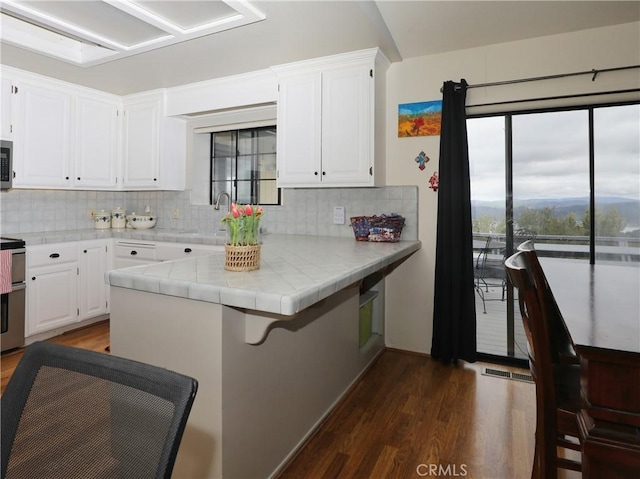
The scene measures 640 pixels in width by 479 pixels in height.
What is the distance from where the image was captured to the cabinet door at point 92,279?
12.1 ft

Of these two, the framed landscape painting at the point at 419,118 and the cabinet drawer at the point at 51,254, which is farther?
the cabinet drawer at the point at 51,254

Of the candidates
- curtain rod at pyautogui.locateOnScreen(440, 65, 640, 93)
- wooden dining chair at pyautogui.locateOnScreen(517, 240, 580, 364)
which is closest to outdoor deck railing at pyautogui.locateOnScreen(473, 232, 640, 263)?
curtain rod at pyautogui.locateOnScreen(440, 65, 640, 93)

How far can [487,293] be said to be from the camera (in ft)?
10.2

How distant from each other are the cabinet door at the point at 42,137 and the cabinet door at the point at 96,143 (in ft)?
0.37

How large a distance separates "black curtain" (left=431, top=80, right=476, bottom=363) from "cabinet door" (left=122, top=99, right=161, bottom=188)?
2939mm

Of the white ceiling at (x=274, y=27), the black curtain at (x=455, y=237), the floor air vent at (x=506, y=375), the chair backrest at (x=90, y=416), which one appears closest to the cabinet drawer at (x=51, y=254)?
the white ceiling at (x=274, y=27)

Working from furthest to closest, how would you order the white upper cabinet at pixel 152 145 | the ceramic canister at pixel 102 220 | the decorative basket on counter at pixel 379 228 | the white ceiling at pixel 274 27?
1. the ceramic canister at pixel 102 220
2. the white upper cabinet at pixel 152 145
3. the decorative basket on counter at pixel 379 228
4. the white ceiling at pixel 274 27

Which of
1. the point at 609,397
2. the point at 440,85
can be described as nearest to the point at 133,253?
the point at 440,85

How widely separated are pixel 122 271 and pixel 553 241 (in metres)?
2.84

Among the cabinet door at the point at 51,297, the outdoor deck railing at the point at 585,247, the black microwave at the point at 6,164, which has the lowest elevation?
the cabinet door at the point at 51,297

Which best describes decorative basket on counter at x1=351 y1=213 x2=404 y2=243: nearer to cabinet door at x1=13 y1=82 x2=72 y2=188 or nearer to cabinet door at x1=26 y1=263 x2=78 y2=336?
cabinet door at x1=26 y1=263 x2=78 y2=336

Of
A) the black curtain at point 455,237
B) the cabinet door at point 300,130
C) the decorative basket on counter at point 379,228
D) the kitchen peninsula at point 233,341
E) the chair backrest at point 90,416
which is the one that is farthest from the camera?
the cabinet door at point 300,130

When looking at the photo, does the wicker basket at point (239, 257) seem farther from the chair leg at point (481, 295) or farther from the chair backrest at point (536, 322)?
the chair leg at point (481, 295)

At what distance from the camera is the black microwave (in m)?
3.23
